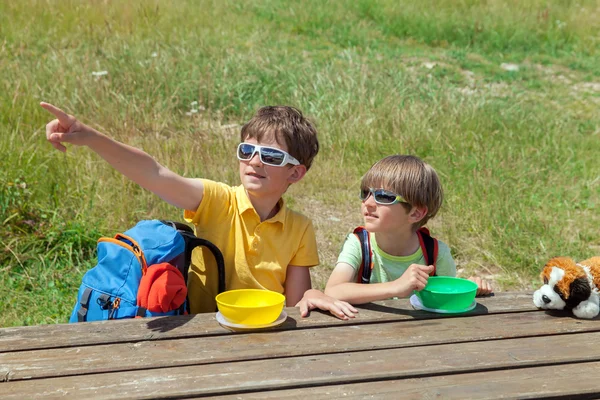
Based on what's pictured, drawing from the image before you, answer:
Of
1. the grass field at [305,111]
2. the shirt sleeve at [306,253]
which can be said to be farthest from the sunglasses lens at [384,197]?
the grass field at [305,111]

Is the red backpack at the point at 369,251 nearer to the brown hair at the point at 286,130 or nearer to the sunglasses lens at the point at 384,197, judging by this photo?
the sunglasses lens at the point at 384,197

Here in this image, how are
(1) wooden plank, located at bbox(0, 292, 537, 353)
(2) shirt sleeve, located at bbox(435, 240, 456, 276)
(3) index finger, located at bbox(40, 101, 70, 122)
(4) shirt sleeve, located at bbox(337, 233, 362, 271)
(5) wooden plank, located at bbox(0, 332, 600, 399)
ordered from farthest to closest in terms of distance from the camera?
(2) shirt sleeve, located at bbox(435, 240, 456, 276)
(4) shirt sleeve, located at bbox(337, 233, 362, 271)
(3) index finger, located at bbox(40, 101, 70, 122)
(1) wooden plank, located at bbox(0, 292, 537, 353)
(5) wooden plank, located at bbox(0, 332, 600, 399)

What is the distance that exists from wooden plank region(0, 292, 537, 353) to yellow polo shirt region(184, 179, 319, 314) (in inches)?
15.8

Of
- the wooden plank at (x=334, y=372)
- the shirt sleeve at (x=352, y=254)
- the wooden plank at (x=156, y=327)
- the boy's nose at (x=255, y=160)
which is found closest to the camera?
the wooden plank at (x=334, y=372)

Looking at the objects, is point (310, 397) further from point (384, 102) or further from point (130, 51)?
point (130, 51)

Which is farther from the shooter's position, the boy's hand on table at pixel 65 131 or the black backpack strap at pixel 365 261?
the black backpack strap at pixel 365 261

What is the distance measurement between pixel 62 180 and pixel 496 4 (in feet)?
31.8

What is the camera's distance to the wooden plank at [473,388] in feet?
5.84

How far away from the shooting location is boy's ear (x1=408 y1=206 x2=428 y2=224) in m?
2.80

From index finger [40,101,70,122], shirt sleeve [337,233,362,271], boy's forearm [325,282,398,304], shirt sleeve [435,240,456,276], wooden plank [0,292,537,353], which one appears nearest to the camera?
wooden plank [0,292,537,353]

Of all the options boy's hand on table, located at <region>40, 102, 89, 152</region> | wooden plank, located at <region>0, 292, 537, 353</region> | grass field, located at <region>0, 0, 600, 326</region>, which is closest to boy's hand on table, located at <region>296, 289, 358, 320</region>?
wooden plank, located at <region>0, 292, 537, 353</region>

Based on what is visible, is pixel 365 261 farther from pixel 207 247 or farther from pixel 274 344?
pixel 274 344

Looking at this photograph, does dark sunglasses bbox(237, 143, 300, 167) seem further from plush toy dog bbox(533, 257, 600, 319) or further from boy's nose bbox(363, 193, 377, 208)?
plush toy dog bbox(533, 257, 600, 319)

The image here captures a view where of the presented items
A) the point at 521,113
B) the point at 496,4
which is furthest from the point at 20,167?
the point at 496,4
